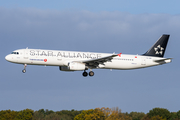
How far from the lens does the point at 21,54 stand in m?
67.4

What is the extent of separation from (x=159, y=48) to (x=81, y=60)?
19.7 m

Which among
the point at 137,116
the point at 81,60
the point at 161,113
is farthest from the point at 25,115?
the point at 81,60

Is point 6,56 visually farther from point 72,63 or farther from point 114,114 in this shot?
point 114,114

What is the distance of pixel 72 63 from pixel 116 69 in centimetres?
1075

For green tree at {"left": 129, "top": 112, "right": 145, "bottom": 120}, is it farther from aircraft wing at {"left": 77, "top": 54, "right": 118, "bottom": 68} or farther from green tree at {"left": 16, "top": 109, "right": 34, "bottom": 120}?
aircraft wing at {"left": 77, "top": 54, "right": 118, "bottom": 68}

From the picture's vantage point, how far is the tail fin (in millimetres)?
77375

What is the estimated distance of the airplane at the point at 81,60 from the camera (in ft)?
221

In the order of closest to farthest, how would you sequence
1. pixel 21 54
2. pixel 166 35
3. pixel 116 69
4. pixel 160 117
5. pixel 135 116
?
pixel 21 54 → pixel 116 69 → pixel 166 35 → pixel 160 117 → pixel 135 116

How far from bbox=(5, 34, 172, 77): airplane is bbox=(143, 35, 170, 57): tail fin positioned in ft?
2.50

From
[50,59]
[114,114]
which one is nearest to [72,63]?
[50,59]

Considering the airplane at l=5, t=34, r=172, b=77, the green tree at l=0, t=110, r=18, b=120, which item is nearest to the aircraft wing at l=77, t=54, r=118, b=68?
the airplane at l=5, t=34, r=172, b=77

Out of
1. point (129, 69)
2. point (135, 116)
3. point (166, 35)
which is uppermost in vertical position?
point (166, 35)

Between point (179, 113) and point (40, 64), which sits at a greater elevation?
point (40, 64)

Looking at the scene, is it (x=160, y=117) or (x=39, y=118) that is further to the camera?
(x=39, y=118)
